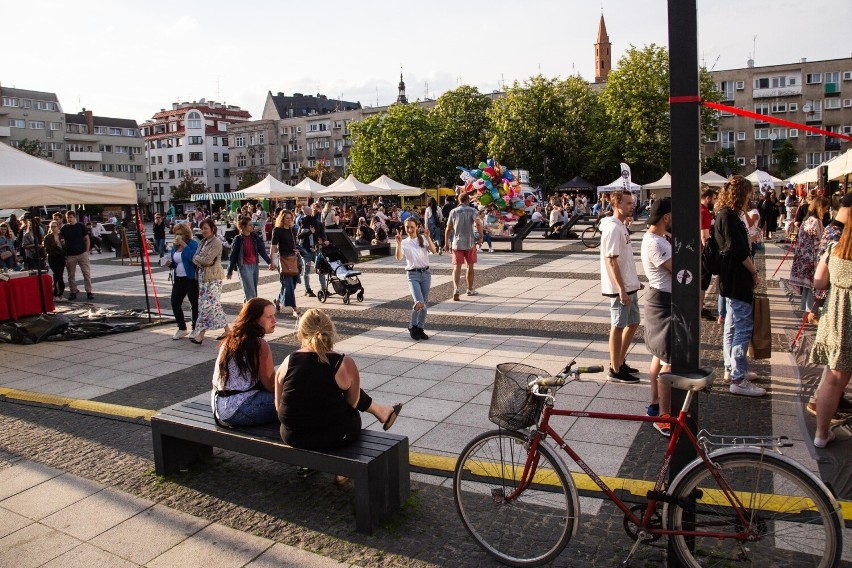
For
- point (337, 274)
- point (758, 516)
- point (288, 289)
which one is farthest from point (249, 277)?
point (758, 516)

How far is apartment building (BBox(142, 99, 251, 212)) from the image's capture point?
4513 inches

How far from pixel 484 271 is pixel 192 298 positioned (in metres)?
8.09

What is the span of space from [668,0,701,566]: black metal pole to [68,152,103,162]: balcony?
102860 mm

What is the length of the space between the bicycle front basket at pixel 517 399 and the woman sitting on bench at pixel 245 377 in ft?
5.85

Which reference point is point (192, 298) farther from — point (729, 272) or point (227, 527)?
point (729, 272)

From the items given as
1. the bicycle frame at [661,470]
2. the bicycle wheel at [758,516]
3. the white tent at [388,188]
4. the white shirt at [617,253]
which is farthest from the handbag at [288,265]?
the white tent at [388,188]

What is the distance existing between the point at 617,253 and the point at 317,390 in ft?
11.5

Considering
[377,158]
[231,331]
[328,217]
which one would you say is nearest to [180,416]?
[231,331]

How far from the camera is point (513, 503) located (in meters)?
3.79

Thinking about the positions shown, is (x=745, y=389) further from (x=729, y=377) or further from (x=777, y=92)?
(x=777, y=92)

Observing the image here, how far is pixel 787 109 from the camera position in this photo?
71.2m

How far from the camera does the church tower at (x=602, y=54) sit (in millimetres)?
113750

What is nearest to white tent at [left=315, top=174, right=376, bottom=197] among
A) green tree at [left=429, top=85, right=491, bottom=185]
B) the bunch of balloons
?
the bunch of balloons

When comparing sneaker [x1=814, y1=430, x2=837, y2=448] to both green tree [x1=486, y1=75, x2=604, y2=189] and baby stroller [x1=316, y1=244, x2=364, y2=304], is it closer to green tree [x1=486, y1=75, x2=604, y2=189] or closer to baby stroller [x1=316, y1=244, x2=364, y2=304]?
baby stroller [x1=316, y1=244, x2=364, y2=304]
